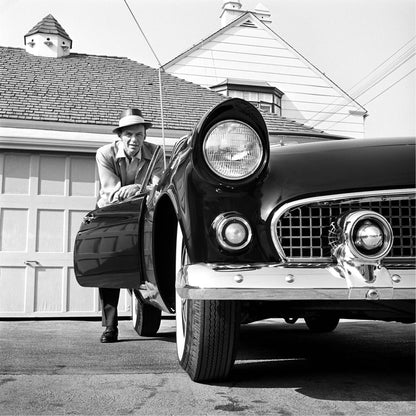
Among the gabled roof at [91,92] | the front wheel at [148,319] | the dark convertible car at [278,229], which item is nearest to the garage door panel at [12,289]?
the gabled roof at [91,92]

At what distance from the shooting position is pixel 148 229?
9.27ft

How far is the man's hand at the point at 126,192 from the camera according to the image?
3.58 meters

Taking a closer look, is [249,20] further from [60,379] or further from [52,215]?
[60,379]

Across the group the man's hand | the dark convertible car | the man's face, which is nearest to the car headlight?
the dark convertible car

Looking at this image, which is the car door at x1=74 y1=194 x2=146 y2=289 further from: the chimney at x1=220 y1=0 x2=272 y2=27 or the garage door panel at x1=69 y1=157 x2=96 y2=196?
the chimney at x1=220 y1=0 x2=272 y2=27

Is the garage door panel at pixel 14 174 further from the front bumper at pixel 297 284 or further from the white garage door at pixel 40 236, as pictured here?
the front bumper at pixel 297 284

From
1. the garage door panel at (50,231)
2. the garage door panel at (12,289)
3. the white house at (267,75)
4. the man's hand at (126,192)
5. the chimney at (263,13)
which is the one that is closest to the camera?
the man's hand at (126,192)

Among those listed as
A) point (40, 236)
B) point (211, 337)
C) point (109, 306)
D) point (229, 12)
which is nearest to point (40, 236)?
point (40, 236)

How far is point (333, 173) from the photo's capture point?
222cm

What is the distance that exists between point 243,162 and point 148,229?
2.59 ft

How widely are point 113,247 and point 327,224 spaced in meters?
1.39

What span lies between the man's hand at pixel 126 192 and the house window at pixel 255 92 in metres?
7.23

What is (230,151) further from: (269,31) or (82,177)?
→ (269,31)

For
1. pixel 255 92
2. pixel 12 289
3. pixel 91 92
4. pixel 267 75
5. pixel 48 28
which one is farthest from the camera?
pixel 267 75
